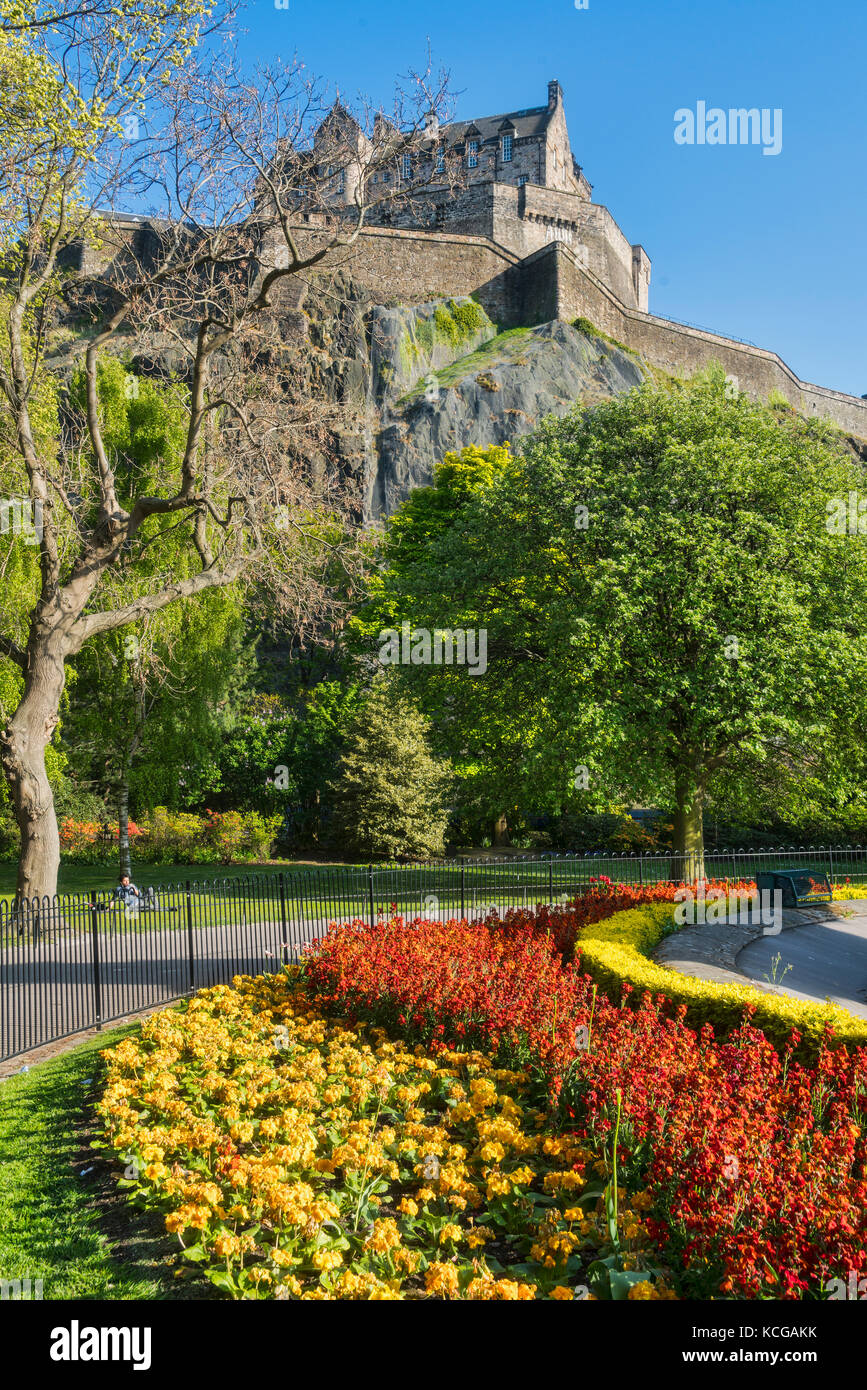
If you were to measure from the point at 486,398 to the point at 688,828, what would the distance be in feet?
113

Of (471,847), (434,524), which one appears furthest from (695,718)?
(434,524)

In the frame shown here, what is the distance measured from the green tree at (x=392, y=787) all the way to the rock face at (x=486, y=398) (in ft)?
66.5

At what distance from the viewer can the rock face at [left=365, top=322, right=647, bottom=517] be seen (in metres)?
46.8

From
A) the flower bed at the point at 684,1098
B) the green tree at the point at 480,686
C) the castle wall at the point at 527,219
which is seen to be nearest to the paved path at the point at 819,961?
the flower bed at the point at 684,1098

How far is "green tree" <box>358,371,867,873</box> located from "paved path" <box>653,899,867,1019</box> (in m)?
4.12

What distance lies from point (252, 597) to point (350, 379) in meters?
16.9

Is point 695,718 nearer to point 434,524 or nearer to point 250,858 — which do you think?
point 250,858

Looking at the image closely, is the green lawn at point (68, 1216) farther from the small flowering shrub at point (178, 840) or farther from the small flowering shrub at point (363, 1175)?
the small flowering shrub at point (178, 840)

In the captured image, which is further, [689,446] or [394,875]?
[394,875]

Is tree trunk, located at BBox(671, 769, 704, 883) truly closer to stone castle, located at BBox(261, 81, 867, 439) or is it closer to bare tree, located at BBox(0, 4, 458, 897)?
bare tree, located at BBox(0, 4, 458, 897)

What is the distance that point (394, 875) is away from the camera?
24062mm

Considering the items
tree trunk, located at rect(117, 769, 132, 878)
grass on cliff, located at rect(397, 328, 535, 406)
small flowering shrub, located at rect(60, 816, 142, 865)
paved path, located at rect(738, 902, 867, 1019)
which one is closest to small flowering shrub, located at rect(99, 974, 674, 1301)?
paved path, located at rect(738, 902, 867, 1019)

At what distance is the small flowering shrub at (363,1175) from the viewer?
15.1 feet
